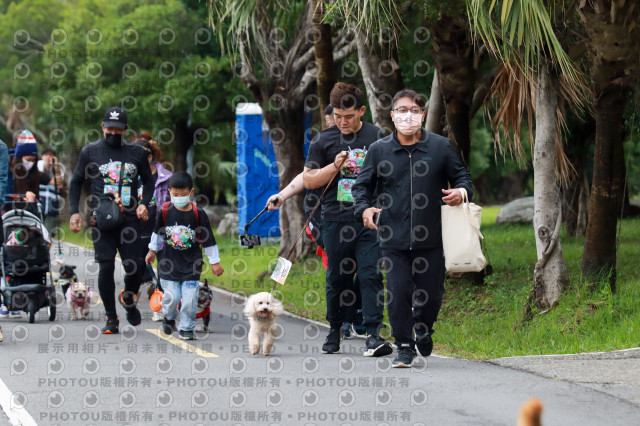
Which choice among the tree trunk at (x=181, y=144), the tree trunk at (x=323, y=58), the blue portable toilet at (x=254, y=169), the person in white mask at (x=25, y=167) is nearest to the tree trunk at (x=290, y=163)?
the tree trunk at (x=323, y=58)

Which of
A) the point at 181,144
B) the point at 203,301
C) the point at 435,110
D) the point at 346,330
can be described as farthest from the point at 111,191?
the point at 181,144

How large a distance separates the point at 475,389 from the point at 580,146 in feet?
54.5

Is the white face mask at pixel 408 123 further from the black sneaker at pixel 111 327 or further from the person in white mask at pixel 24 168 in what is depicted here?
the person in white mask at pixel 24 168

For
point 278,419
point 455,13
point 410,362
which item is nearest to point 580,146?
point 455,13

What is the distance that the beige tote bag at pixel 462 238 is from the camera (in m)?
7.71

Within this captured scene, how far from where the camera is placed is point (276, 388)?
7473 mm

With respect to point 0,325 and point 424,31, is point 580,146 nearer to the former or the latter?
point 424,31

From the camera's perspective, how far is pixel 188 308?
1052cm

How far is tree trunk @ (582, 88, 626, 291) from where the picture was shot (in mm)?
11477

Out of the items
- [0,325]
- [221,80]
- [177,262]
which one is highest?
[221,80]

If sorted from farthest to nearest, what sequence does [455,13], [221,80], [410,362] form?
[221,80] → [455,13] → [410,362]

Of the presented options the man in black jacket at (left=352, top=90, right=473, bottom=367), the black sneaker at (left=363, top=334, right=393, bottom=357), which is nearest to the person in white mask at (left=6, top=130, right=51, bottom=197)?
the black sneaker at (left=363, top=334, right=393, bottom=357)

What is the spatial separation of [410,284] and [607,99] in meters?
4.62

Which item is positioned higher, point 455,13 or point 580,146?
point 455,13
